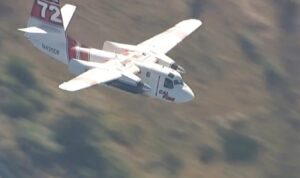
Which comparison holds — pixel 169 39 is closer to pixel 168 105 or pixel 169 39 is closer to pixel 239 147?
pixel 168 105

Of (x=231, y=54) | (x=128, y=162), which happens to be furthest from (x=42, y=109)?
(x=231, y=54)

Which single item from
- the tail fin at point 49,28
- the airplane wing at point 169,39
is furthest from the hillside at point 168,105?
the tail fin at point 49,28

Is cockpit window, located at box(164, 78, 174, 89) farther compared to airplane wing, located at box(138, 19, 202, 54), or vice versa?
airplane wing, located at box(138, 19, 202, 54)

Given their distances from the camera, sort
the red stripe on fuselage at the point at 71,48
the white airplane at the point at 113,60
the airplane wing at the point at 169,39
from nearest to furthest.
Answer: the white airplane at the point at 113,60 < the red stripe on fuselage at the point at 71,48 < the airplane wing at the point at 169,39

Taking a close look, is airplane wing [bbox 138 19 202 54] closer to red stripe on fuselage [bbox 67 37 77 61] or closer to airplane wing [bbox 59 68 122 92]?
red stripe on fuselage [bbox 67 37 77 61]

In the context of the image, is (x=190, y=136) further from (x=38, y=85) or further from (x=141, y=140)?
(x=38, y=85)

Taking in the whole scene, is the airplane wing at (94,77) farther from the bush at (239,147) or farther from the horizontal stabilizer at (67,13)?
the bush at (239,147)

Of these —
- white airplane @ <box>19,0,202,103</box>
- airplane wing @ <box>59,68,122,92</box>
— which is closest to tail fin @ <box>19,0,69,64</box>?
white airplane @ <box>19,0,202,103</box>
